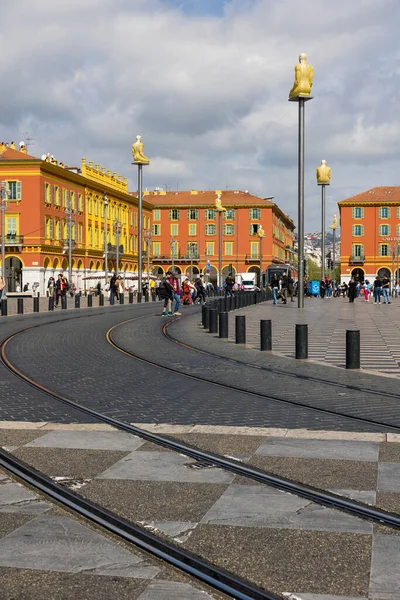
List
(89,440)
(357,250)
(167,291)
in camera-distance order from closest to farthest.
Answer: (89,440)
(167,291)
(357,250)

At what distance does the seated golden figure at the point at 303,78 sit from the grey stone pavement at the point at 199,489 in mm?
25297

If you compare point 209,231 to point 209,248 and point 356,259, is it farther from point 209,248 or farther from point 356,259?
point 356,259

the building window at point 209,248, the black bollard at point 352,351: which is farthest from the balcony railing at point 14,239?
the black bollard at point 352,351

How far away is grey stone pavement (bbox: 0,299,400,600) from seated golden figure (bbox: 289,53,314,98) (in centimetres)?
2530

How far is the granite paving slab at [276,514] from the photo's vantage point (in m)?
4.80

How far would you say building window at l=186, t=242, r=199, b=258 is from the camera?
12506 cm

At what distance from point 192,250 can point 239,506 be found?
120162 millimetres

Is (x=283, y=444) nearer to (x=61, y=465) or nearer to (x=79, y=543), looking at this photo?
(x=61, y=465)

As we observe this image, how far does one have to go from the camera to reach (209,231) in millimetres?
125812

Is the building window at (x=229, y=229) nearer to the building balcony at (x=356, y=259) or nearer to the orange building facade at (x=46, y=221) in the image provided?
the building balcony at (x=356, y=259)

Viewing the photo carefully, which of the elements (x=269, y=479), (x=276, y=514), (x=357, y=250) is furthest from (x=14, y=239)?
(x=276, y=514)

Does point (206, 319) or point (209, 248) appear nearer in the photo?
point (206, 319)

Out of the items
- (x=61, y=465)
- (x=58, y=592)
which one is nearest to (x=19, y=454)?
(x=61, y=465)

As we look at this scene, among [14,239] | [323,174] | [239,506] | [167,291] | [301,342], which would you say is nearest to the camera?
[239,506]
